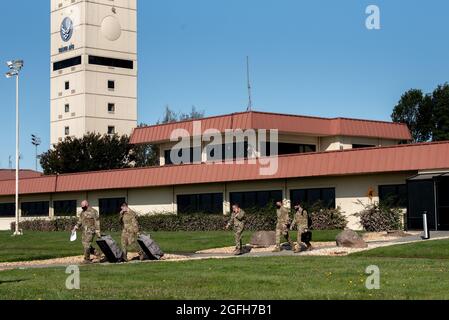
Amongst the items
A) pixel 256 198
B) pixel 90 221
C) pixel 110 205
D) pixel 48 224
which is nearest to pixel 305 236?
pixel 90 221

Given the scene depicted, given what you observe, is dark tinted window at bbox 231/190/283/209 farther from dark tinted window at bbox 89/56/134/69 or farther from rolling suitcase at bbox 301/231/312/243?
dark tinted window at bbox 89/56/134/69

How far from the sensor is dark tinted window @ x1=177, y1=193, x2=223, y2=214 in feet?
159

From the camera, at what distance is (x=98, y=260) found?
2566 centimetres

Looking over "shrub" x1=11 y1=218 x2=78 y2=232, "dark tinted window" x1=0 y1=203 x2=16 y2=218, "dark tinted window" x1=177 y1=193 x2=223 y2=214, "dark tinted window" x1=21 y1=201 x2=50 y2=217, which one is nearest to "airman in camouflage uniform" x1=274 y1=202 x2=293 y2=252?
"dark tinted window" x1=177 y1=193 x2=223 y2=214

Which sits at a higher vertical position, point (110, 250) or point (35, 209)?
point (35, 209)

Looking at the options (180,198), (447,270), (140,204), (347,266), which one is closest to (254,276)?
(347,266)

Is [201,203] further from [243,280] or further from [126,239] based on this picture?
[243,280]

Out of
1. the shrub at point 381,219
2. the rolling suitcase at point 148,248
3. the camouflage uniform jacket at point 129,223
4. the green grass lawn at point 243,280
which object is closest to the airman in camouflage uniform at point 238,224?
the rolling suitcase at point 148,248

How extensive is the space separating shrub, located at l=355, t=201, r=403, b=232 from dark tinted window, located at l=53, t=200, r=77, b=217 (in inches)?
1084

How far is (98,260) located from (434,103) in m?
71.2

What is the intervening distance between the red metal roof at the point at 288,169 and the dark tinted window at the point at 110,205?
4.54 feet

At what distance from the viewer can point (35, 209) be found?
64562 millimetres

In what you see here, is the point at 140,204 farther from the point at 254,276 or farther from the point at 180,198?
the point at 254,276

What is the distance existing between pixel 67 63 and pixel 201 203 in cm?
4476
